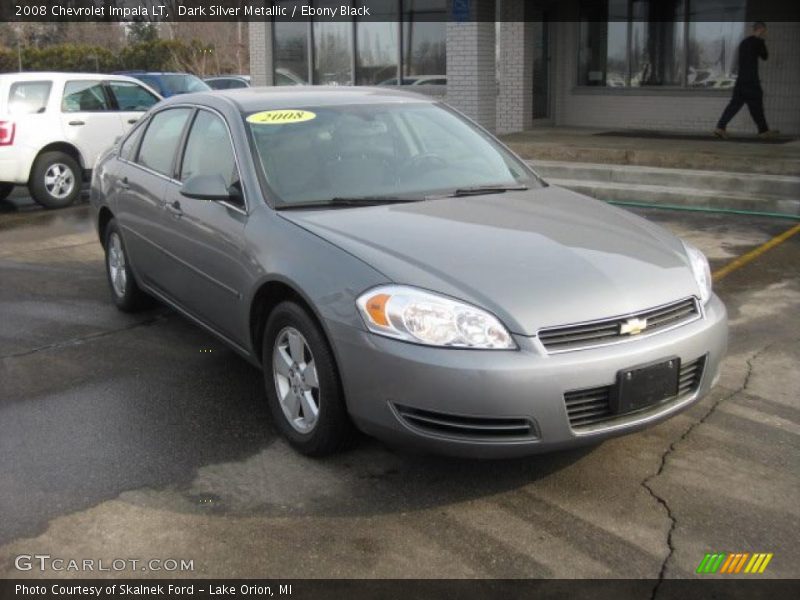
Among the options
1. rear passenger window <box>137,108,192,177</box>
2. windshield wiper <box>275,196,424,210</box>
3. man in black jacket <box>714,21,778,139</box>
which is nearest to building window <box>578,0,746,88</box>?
man in black jacket <box>714,21,778,139</box>

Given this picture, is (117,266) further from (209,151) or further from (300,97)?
(300,97)

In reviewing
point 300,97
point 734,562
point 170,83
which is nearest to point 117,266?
point 300,97

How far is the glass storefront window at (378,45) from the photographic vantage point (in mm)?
17922

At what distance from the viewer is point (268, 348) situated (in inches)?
175

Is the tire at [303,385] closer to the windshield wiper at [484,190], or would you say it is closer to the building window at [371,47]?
the windshield wiper at [484,190]

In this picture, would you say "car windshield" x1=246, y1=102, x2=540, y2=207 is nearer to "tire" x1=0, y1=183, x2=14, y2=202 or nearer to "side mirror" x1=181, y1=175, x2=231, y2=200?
"side mirror" x1=181, y1=175, x2=231, y2=200

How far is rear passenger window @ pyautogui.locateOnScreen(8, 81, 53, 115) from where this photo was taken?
11922mm

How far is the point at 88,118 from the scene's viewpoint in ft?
41.0

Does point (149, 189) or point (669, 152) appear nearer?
point (149, 189)

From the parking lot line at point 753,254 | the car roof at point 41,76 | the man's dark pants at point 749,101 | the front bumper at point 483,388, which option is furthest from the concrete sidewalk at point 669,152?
the front bumper at point 483,388

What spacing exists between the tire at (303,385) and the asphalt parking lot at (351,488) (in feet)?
0.43

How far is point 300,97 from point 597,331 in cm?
244

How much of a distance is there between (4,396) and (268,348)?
1776 mm
